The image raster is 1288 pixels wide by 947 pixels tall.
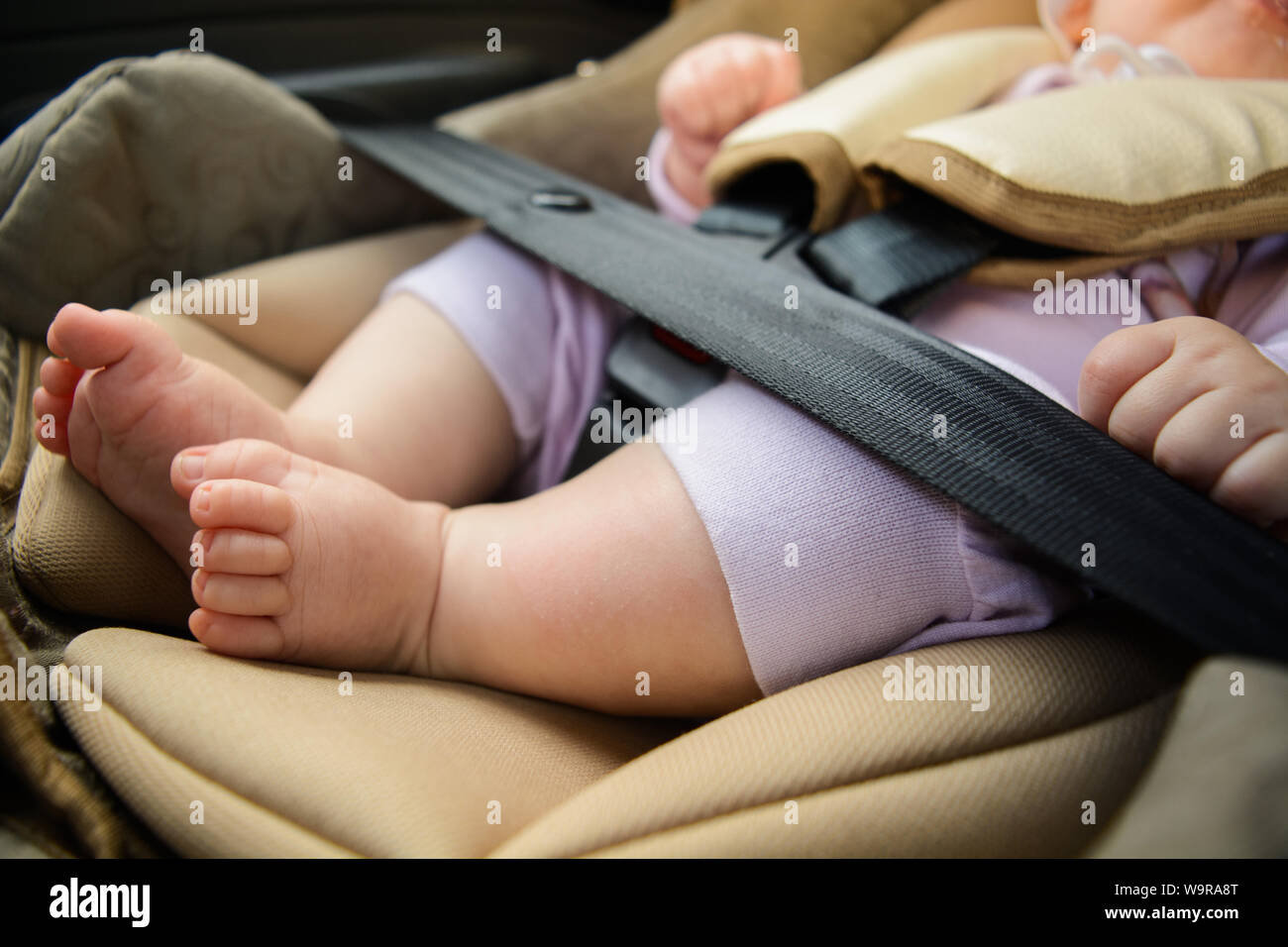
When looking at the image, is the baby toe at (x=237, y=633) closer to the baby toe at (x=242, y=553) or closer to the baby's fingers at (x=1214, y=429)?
the baby toe at (x=242, y=553)

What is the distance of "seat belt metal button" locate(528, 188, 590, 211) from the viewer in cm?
66

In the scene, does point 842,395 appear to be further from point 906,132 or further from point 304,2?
point 304,2

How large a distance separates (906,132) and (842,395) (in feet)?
0.88

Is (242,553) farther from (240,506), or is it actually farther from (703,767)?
(703,767)

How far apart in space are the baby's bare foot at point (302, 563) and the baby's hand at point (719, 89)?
0.50 metres

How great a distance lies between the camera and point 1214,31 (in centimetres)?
62

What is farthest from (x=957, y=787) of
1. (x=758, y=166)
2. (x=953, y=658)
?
(x=758, y=166)

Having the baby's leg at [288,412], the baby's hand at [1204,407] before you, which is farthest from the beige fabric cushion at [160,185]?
the baby's hand at [1204,407]

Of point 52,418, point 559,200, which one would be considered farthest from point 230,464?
point 559,200

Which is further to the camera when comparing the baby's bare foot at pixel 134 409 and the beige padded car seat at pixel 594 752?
the baby's bare foot at pixel 134 409

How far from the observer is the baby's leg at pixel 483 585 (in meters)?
0.41

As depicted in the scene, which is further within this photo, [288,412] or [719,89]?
[719,89]

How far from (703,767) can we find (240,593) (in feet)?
0.84

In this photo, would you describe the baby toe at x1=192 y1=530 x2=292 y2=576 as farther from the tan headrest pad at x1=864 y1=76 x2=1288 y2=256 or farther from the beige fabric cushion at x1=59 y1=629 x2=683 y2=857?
the tan headrest pad at x1=864 y1=76 x2=1288 y2=256
